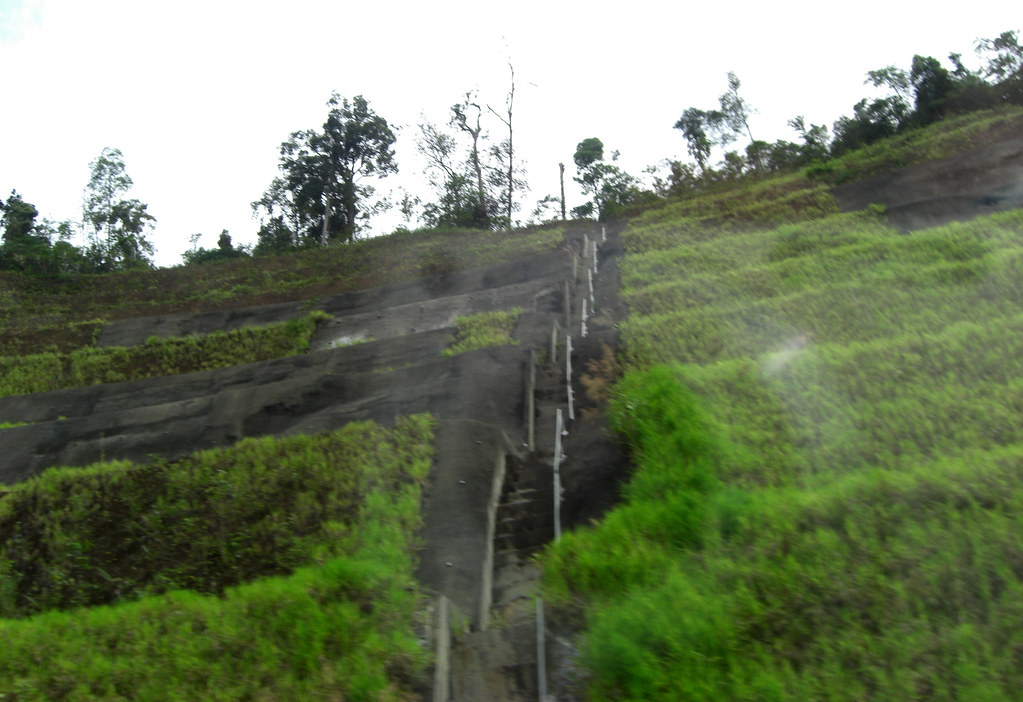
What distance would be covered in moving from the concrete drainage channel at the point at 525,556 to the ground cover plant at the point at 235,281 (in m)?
8.64

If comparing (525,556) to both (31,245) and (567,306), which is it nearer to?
(567,306)

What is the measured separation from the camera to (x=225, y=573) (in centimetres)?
760

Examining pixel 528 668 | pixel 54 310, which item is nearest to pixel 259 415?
pixel 528 668

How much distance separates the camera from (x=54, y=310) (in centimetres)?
2217

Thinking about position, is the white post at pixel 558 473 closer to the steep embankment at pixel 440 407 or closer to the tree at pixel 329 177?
the steep embankment at pixel 440 407

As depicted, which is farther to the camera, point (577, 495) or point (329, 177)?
point (329, 177)

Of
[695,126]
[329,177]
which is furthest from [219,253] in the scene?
[695,126]

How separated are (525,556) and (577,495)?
3.30 feet

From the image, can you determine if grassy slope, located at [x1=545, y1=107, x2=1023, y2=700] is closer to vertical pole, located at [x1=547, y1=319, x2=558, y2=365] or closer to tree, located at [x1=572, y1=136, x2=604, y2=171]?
vertical pole, located at [x1=547, y1=319, x2=558, y2=365]

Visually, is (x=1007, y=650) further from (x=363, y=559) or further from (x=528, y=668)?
(x=363, y=559)

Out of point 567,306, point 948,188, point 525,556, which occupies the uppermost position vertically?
point 948,188

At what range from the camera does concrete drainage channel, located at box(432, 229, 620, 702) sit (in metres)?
6.01

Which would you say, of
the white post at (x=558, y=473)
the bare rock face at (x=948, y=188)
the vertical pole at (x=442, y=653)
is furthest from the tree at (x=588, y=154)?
the vertical pole at (x=442, y=653)

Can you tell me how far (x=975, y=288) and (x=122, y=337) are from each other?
1794cm
